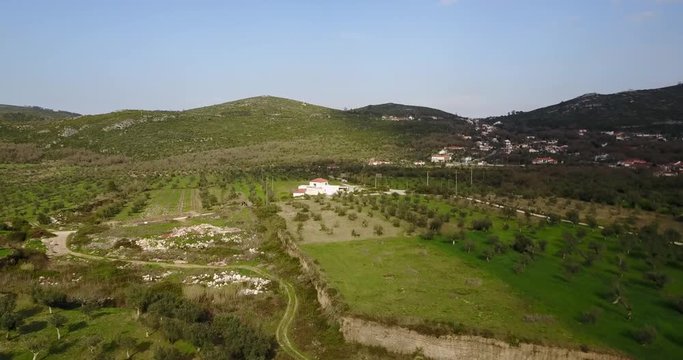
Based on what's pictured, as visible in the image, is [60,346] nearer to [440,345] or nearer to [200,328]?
[200,328]

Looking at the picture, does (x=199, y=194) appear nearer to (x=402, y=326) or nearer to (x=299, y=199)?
(x=299, y=199)

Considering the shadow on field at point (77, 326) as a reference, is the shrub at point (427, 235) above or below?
above

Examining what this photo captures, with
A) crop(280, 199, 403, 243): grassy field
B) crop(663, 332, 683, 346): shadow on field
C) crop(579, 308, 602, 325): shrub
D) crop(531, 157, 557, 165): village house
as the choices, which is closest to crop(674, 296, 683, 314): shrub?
crop(663, 332, 683, 346): shadow on field

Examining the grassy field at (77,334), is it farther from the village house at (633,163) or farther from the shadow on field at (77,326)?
the village house at (633,163)

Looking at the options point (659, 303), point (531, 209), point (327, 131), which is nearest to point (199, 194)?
point (531, 209)

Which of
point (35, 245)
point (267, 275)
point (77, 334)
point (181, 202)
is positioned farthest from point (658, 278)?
point (181, 202)

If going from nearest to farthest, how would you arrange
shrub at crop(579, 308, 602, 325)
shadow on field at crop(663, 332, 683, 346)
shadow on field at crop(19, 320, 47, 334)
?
shadow on field at crop(663, 332, 683, 346)
shrub at crop(579, 308, 602, 325)
shadow on field at crop(19, 320, 47, 334)

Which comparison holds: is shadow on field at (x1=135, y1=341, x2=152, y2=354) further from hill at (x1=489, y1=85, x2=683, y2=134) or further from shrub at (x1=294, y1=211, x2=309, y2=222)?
hill at (x1=489, y1=85, x2=683, y2=134)

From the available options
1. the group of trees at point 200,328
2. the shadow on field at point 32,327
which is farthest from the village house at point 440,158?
the shadow on field at point 32,327
